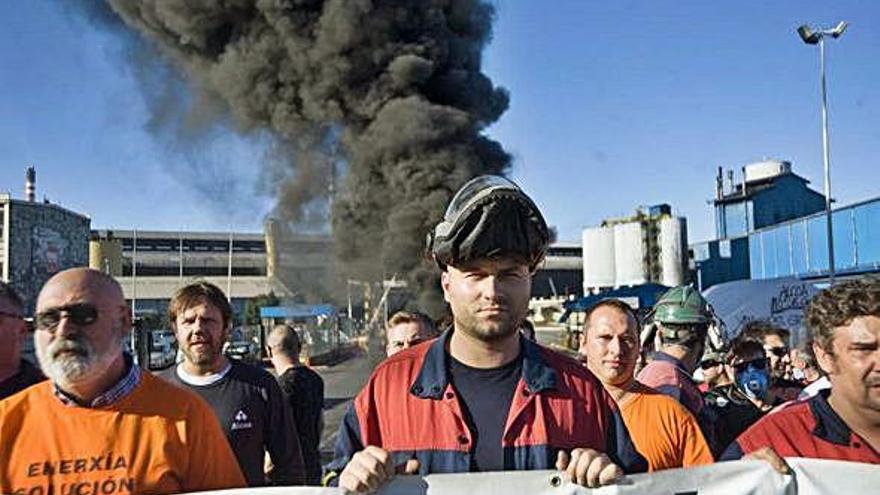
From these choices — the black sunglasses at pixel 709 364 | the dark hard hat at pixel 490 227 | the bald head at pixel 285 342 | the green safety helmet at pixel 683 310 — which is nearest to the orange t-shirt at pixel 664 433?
the dark hard hat at pixel 490 227

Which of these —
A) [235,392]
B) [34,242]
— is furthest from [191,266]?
[235,392]

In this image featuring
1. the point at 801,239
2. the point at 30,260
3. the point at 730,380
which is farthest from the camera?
the point at 30,260

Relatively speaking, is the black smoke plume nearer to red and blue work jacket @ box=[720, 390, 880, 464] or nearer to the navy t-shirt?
red and blue work jacket @ box=[720, 390, 880, 464]

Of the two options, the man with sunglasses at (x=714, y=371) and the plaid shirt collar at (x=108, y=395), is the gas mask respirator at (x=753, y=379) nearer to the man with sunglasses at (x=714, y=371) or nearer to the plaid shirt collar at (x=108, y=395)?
the man with sunglasses at (x=714, y=371)

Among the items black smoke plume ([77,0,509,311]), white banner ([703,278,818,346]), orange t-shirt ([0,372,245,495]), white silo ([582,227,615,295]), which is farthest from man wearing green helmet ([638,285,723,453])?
white silo ([582,227,615,295])

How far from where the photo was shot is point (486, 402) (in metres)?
2.25

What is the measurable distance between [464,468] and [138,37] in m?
29.2

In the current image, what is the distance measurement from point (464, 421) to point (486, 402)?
84 millimetres

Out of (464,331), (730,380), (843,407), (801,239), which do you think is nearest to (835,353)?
(843,407)

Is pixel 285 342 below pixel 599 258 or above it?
below

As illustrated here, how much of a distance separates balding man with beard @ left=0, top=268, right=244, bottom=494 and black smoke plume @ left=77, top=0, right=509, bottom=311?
22.1 meters

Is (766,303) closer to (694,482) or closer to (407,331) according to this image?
(407,331)

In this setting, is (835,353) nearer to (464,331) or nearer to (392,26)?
(464,331)

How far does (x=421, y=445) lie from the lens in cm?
221
